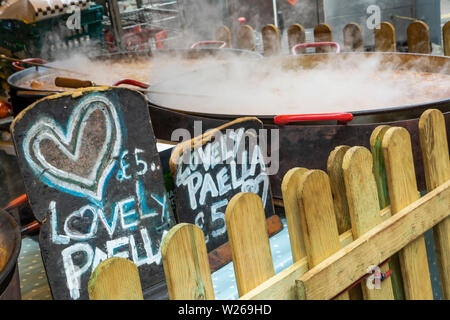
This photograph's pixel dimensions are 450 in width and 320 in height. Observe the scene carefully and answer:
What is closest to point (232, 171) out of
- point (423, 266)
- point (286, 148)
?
point (286, 148)

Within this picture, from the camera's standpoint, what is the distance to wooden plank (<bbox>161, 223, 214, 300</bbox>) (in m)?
1.07

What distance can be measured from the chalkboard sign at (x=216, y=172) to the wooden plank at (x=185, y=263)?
1.38 feet

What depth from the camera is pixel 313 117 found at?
1.84 meters

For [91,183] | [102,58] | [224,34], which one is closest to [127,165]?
[91,183]

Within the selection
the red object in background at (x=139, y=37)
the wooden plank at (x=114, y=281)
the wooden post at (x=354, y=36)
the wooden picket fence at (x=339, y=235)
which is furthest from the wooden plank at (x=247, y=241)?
the red object in background at (x=139, y=37)

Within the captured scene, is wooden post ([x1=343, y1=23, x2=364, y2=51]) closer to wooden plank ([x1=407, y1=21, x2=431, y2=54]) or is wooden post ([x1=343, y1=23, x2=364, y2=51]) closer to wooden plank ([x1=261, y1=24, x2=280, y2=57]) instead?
wooden plank ([x1=407, y1=21, x2=431, y2=54])

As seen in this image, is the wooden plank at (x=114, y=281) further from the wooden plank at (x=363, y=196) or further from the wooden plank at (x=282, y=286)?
the wooden plank at (x=363, y=196)

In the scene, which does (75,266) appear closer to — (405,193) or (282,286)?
(282,286)

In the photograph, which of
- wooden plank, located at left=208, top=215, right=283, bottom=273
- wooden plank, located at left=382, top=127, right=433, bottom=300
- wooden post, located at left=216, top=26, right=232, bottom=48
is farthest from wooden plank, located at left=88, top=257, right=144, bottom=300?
wooden post, located at left=216, top=26, right=232, bottom=48

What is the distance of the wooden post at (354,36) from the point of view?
4156mm

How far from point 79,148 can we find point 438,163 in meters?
1.09

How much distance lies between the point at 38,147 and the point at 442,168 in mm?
1213

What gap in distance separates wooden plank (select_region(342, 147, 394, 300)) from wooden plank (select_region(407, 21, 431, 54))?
266 cm

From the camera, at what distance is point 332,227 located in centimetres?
136
